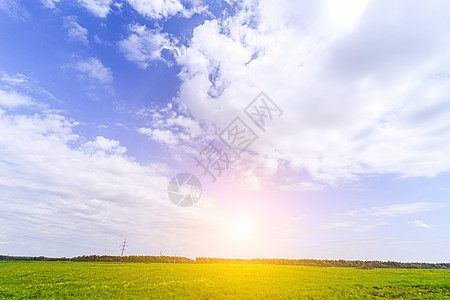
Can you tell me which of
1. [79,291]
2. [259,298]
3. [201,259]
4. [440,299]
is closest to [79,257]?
[201,259]

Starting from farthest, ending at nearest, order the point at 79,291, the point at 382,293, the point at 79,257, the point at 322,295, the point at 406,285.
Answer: the point at 79,257 → the point at 406,285 → the point at 382,293 → the point at 322,295 → the point at 79,291

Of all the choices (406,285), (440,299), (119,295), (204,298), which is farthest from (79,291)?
(406,285)

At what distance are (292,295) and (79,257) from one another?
490 ft

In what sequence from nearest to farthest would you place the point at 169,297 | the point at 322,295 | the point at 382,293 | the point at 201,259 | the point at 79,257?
the point at 169,297 < the point at 322,295 < the point at 382,293 < the point at 79,257 < the point at 201,259

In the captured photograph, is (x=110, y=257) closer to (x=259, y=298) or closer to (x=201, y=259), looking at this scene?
(x=201, y=259)

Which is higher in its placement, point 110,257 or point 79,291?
point 110,257

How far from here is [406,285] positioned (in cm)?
2434

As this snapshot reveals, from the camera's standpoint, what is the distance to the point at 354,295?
19125 millimetres

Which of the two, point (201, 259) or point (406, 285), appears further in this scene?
point (201, 259)

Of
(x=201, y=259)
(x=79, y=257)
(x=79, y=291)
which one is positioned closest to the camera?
(x=79, y=291)

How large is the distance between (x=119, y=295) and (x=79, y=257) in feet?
470

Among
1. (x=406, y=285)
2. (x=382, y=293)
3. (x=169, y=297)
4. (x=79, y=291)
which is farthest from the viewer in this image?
(x=406, y=285)

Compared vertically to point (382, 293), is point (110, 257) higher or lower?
higher

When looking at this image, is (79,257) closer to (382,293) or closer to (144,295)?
(144,295)
